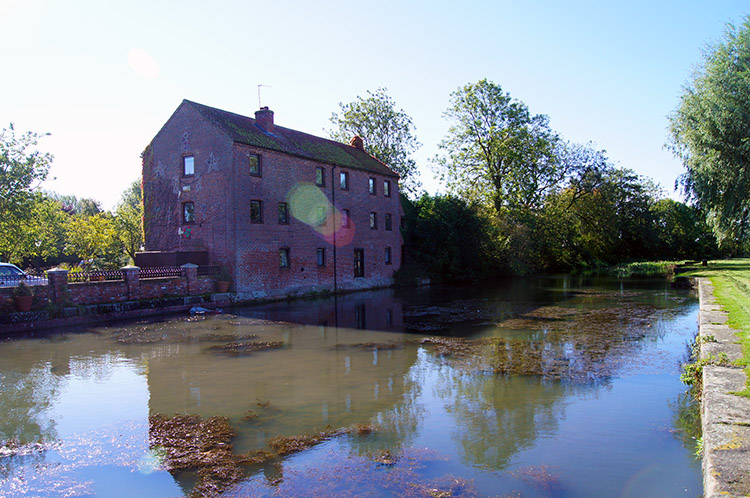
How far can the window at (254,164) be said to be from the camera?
23606 mm

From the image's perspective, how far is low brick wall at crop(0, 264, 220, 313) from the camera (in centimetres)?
1648

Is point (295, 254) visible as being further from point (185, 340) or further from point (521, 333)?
point (521, 333)

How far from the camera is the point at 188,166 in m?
24.1

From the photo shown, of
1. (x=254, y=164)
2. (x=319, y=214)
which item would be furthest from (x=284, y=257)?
(x=254, y=164)

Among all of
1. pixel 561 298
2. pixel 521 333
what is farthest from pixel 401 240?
pixel 521 333

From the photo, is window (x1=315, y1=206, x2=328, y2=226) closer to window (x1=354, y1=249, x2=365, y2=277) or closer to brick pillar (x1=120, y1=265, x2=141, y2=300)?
window (x1=354, y1=249, x2=365, y2=277)

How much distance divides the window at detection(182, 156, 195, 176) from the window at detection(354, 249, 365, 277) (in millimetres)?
10239

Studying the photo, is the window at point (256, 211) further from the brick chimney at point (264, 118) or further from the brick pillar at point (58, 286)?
the brick pillar at point (58, 286)

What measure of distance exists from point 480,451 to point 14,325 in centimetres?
1559

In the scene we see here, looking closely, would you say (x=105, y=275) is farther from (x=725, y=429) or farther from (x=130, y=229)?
(x=130, y=229)

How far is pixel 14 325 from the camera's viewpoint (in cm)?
1554

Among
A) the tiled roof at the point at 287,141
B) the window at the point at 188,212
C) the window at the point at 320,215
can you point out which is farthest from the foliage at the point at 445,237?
the window at the point at 188,212

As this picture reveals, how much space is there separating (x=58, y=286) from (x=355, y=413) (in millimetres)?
13922

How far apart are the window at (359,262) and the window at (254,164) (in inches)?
324
